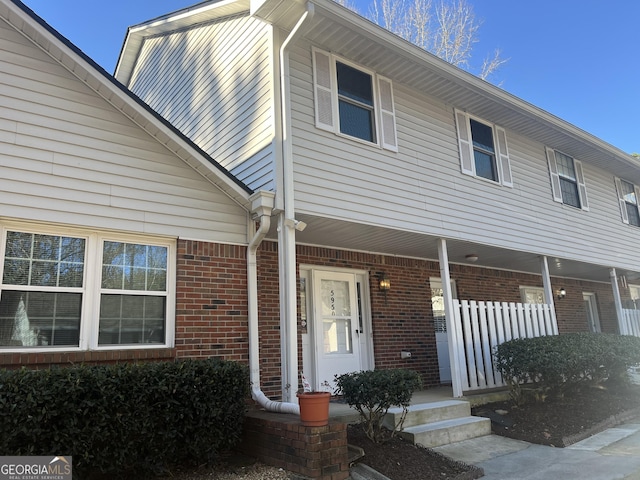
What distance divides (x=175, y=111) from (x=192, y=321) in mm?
5542

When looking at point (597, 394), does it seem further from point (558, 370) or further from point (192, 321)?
point (192, 321)

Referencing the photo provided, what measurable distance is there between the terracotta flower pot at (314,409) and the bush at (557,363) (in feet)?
13.8

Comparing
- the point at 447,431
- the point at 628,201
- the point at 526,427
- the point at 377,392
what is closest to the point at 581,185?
the point at 628,201

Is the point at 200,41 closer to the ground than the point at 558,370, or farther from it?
farther from it

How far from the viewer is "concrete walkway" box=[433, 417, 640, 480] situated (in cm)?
507

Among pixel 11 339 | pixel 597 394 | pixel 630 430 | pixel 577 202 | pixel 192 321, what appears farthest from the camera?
pixel 577 202

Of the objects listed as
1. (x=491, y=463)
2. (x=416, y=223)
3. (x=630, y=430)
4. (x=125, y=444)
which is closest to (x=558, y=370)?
(x=630, y=430)

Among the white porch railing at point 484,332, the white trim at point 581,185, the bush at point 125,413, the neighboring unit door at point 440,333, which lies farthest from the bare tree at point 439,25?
the bush at point 125,413

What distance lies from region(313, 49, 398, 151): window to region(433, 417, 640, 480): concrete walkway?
14.4 ft

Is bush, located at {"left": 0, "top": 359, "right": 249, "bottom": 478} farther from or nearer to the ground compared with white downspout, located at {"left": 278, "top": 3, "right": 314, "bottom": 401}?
nearer to the ground

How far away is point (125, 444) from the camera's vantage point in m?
4.26

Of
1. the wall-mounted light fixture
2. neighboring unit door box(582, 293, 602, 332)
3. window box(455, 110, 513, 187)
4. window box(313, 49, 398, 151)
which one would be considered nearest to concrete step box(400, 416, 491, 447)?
the wall-mounted light fixture

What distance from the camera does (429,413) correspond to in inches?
258

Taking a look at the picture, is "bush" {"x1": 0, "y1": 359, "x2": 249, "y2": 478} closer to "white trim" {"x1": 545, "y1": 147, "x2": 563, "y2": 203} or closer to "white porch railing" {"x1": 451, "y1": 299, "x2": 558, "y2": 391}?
"white porch railing" {"x1": 451, "y1": 299, "x2": 558, "y2": 391}
